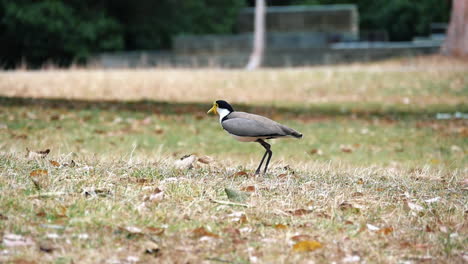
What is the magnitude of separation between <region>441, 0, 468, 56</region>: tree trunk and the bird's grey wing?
56.3 ft

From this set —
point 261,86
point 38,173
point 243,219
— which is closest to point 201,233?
point 243,219

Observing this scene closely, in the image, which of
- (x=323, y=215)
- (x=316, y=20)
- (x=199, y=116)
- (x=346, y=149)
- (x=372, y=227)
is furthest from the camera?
(x=316, y=20)

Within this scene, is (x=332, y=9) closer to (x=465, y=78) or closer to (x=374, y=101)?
(x=465, y=78)

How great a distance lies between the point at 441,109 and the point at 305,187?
9583mm

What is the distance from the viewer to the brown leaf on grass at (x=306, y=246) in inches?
146

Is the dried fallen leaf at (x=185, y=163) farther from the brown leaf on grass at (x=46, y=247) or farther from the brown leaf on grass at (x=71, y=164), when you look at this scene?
the brown leaf on grass at (x=46, y=247)

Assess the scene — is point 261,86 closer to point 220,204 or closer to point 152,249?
point 220,204

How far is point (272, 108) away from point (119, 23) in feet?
68.7

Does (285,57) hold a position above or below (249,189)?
below

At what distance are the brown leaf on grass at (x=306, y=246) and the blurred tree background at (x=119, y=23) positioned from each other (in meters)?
25.5

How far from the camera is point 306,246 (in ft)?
12.2

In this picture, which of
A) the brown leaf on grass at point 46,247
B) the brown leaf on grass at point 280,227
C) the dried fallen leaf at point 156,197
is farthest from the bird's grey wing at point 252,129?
the brown leaf on grass at point 46,247

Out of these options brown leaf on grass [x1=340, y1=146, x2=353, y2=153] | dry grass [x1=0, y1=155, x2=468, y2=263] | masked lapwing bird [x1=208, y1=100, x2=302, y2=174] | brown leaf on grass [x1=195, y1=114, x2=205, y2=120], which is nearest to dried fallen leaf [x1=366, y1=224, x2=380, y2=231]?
dry grass [x1=0, y1=155, x2=468, y2=263]

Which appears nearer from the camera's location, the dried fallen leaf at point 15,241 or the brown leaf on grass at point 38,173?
the dried fallen leaf at point 15,241
